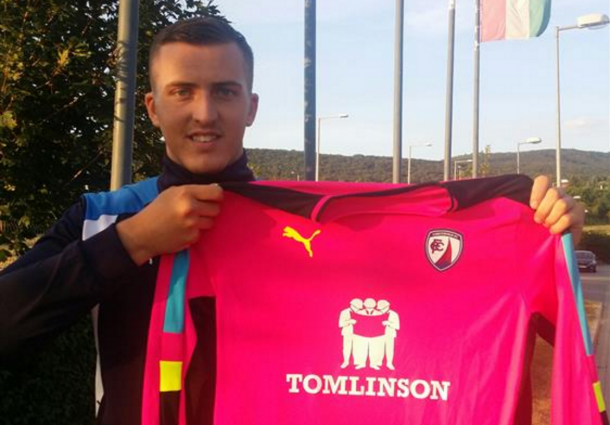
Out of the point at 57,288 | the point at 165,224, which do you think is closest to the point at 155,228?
the point at 165,224

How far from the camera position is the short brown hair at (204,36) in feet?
6.92

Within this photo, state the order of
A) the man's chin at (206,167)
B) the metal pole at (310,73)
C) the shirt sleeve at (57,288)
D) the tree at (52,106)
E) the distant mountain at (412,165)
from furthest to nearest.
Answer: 1. the distant mountain at (412,165)
2. the metal pole at (310,73)
3. the tree at (52,106)
4. the man's chin at (206,167)
5. the shirt sleeve at (57,288)

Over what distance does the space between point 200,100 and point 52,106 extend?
2704 millimetres

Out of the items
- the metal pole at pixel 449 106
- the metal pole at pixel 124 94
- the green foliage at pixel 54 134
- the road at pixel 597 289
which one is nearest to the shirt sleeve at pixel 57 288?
the metal pole at pixel 124 94

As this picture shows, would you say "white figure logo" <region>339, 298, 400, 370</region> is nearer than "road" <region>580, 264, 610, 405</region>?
Yes

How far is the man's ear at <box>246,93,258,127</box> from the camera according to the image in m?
2.27

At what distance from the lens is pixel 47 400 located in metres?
4.52

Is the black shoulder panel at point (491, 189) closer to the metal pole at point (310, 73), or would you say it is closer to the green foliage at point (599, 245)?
the metal pole at point (310, 73)

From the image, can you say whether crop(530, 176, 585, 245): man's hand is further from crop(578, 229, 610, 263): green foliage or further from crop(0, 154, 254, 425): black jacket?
crop(578, 229, 610, 263): green foliage

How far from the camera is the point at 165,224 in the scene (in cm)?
191

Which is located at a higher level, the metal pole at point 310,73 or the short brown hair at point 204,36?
the metal pole at point 310,73

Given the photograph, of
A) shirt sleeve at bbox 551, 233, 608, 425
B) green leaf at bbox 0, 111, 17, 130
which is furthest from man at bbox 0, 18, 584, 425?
green leaf at bbox 0, 111, 17, 130


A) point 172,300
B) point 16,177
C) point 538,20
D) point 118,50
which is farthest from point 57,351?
point 538,20

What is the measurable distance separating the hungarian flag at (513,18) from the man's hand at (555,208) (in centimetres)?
1436
